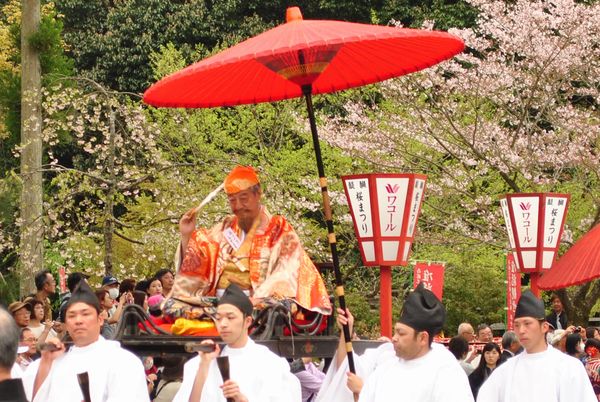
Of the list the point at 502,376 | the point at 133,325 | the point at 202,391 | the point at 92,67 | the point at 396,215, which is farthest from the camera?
the point at 92,67

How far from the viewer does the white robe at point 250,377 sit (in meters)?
7.18

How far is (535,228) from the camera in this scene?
14.0 metres

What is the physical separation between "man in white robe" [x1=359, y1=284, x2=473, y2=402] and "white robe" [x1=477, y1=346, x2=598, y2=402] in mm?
1202

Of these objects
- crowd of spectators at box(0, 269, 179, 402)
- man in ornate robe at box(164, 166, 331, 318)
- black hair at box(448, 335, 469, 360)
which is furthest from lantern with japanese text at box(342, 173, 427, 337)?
black hair at box(448, 335, 469, 360)

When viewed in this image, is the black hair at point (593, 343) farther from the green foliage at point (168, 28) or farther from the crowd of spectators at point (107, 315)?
the green foliage at point (168, 28)

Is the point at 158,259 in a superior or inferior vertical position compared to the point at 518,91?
inferior

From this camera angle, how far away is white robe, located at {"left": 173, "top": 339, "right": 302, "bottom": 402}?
718 cm

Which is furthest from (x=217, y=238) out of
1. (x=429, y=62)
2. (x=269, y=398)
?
(x=269, y=398)

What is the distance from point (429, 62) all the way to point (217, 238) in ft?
6.73

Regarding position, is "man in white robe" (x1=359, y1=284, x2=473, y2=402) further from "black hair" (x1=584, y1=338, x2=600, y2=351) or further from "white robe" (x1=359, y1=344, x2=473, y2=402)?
"black hair" (x1=584, y1=338, x2=600, y2=351)

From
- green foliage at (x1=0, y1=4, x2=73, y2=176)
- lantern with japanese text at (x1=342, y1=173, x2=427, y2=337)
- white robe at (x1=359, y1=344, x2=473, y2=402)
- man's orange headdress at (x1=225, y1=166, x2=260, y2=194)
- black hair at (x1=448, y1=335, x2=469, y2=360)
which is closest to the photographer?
white robe at (x1=359, y1=344, x2=473, y2=402)

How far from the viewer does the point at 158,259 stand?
784 inches

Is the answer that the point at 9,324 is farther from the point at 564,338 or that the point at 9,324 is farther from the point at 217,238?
the point at 564,338

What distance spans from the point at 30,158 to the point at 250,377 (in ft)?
33.8
